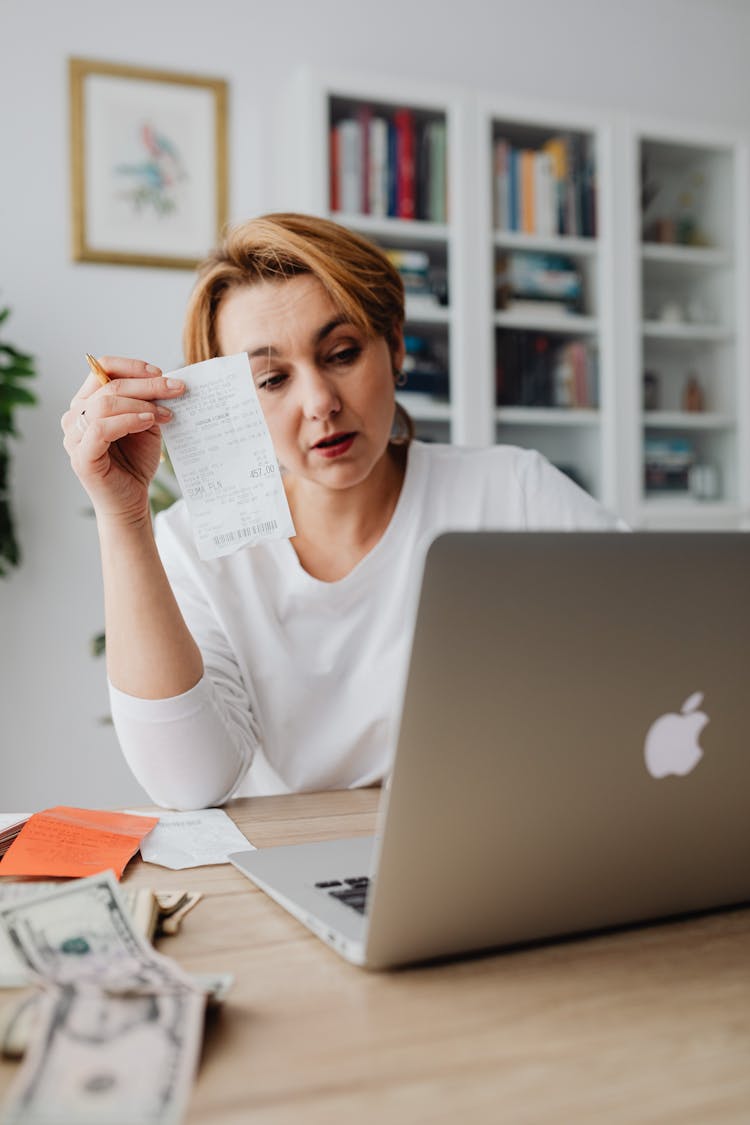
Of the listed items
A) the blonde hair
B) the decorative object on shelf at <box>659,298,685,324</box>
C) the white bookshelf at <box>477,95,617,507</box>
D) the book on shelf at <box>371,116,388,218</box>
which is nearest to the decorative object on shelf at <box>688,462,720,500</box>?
the white bookshelf at <box>477,95,617,507</box>

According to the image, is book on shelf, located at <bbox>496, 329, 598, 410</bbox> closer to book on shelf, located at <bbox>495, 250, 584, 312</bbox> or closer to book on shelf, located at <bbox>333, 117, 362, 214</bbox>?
book on shelf, located at <bbox>495, 250, 584, 312</bbox>

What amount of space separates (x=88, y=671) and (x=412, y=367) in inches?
49.5

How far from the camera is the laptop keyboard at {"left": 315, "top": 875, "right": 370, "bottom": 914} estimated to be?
0.68m

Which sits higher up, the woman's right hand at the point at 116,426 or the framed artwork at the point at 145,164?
the framed artwork at the point at 145,164

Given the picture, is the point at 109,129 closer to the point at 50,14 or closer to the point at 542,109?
the point at 50,14

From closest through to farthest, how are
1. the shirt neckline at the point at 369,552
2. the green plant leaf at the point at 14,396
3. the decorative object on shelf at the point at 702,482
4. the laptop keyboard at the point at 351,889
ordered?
the laptop keyboard at the point at 351,889
the shirt neckline at the point at 369,552
the green plant leaf at the point at 14,396
the decorative object on shelf at the point at 702,482

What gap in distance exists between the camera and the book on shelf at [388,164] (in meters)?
2.69

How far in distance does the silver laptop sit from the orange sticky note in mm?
241

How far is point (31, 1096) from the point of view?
426 mm

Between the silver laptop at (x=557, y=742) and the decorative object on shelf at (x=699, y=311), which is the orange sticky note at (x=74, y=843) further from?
the decorative object on shelf at (x=699, y=311)

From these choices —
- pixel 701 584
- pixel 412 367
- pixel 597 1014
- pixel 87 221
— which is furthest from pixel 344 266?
pixel 87 221

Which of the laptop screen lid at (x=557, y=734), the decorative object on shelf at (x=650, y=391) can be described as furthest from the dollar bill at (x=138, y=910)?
the decorative object on shelf at (x=650, y=391)

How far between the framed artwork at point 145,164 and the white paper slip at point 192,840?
2.11 meters

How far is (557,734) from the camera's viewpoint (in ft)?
1.85
